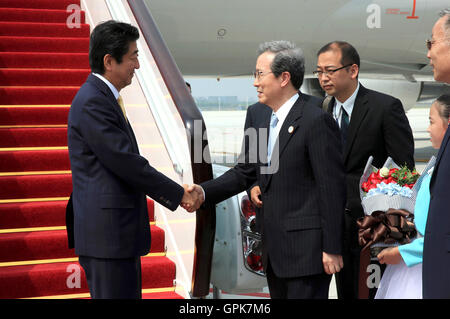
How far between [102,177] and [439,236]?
127 cm

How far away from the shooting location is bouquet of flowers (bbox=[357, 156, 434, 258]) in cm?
223

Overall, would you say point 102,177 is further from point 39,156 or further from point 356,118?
point 39,156

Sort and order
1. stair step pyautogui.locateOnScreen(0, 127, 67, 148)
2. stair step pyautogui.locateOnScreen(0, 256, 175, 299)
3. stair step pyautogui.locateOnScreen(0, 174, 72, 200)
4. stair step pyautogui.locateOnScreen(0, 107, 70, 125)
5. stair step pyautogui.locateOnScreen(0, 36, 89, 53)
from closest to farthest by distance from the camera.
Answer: stair step pyautogui.locateOnScreen(0, 256, 175, 299)
stair step pyautogui.locateOnScreen(0, 174, 72, 200)
stair step pyautogui.locateOnScreen(0, 127, 67, 148)
stair step pyautogui.locateOnScreen(0, 107, 70, 125)
stair step pyautogui.locateOnScreen(0, 36, 89, 53)

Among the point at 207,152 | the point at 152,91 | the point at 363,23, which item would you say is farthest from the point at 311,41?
the point at 207,152

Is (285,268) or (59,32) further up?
(59,32)

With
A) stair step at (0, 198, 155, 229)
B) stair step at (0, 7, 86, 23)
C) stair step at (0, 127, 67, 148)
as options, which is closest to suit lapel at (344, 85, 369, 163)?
stair step at (0, 198, 155, 229)

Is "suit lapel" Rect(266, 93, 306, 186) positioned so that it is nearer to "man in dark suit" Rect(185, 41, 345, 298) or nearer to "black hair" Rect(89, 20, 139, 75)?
"man in dark suit" Rect(185, 41, 345, 298)

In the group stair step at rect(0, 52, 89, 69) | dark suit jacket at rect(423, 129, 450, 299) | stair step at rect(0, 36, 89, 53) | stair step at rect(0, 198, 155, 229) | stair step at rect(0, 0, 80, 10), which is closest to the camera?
dark suit jacket at rect(423, 129, 450, 299)

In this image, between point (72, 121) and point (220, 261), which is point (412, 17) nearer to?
point (220, 261)

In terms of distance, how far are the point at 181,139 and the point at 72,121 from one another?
3.04 ft

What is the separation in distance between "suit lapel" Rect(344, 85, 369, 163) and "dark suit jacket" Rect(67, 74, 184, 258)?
112cm

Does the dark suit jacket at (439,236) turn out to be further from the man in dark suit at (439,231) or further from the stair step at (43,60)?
the stair step at (43,60)

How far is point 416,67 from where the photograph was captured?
10.1 metres

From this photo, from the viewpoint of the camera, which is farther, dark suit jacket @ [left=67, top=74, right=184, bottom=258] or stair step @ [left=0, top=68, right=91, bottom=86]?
stair step @ [left=0, top=68, right=91, bottom=86]
